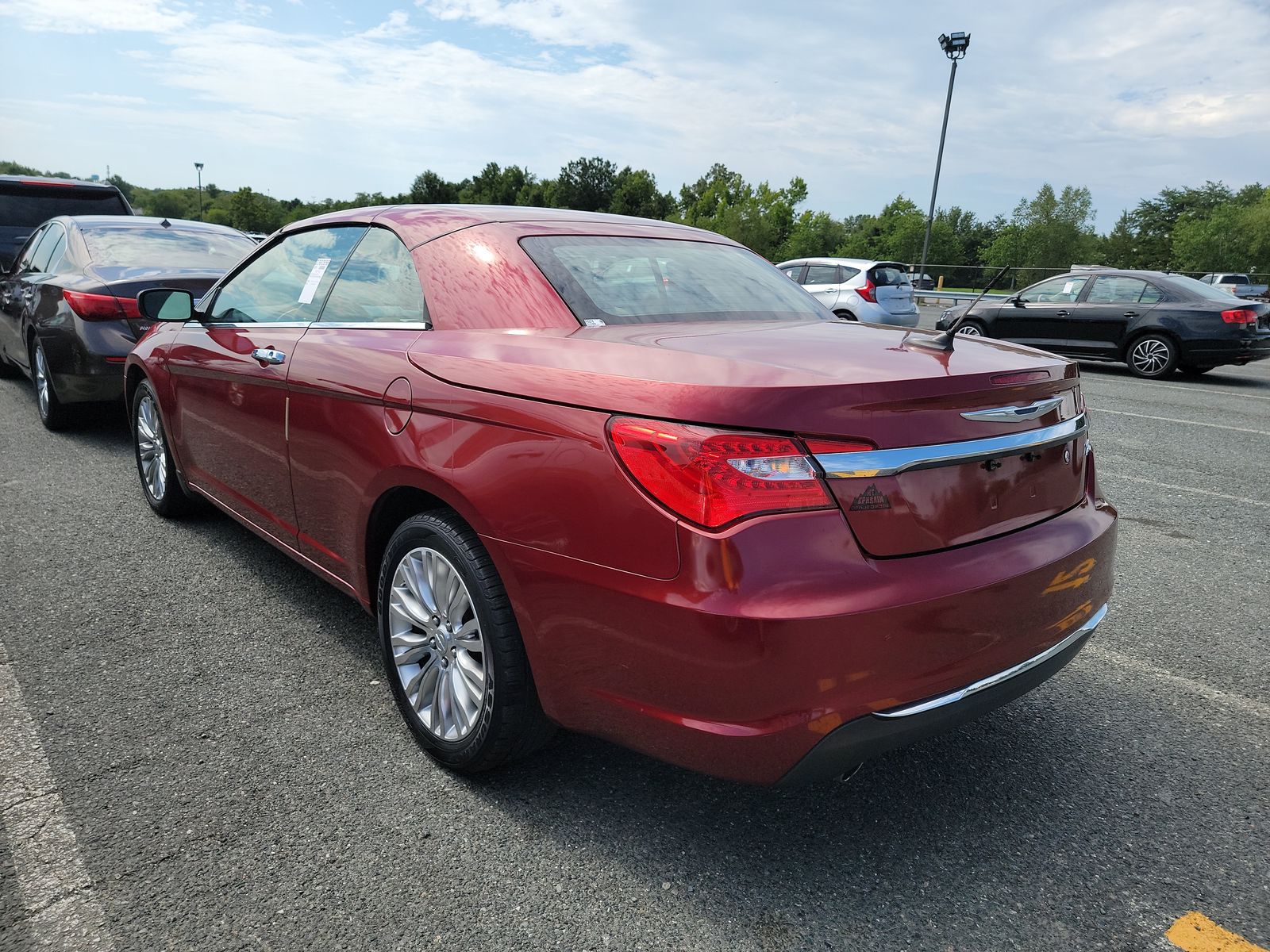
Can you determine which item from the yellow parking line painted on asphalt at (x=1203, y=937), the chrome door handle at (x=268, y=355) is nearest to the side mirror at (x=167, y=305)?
the chrome door handle at (x=268, y=355)

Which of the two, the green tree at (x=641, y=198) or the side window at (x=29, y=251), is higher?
the green tree at (x=641, y=198)

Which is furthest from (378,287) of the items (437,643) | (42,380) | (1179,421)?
(1179,421)

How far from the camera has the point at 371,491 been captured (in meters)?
2.61

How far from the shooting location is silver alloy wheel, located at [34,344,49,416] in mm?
6434

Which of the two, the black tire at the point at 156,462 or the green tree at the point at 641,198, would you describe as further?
the green tree at the point at 641,198

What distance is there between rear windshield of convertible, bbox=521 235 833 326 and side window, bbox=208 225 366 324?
2.91ft

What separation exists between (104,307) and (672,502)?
5.49m

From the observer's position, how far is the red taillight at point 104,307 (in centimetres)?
586

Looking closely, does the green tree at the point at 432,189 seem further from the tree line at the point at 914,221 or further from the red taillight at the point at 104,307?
the red taillight at the point at 104,307

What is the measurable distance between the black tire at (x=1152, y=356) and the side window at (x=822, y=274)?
4.60m

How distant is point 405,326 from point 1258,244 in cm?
7426

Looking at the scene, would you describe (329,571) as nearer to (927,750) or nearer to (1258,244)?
(927,750)

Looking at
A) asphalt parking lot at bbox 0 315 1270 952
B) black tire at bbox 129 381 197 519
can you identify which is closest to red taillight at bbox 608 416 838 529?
asphalt parking lot at bbox 0 315 1270 952

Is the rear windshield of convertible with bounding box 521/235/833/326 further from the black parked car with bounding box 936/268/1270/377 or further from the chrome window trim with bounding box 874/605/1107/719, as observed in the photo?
the black parked car with bounding box 936/268/1270/377
